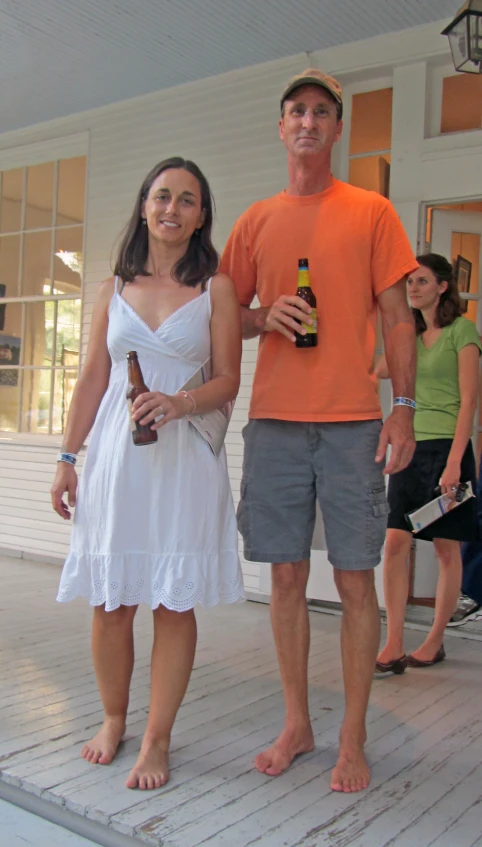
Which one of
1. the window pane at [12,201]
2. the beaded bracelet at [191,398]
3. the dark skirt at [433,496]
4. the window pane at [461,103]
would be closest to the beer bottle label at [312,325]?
the beaded bracelet at [191,398]

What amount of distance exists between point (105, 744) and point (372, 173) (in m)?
3.63

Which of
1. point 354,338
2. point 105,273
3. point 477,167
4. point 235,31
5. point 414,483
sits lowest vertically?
point 414,483

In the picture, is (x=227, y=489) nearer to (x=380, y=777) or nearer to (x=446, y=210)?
(x=380, y=777)

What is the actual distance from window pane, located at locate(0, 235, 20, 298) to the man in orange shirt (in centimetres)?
484

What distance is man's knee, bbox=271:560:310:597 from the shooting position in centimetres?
233

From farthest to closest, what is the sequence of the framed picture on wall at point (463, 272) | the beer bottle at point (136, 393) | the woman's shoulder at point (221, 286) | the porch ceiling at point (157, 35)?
the framed picture on wall at point (463, 272) < the porch ceiling at point (157, 35) < the woman's shoulder at point (221, 286) < the beer bottle at point (136, 393)

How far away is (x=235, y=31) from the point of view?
462 cm

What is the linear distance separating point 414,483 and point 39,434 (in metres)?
3.88

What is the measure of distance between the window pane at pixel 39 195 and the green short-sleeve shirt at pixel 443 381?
415cm

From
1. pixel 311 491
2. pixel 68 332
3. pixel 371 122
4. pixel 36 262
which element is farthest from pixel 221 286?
pixel 36 262

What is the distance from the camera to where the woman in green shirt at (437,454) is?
3285 millimetres

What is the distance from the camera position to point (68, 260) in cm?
635

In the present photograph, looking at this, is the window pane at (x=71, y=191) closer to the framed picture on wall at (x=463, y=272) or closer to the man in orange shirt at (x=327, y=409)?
the framed picture on wall at (x=463, y=272)

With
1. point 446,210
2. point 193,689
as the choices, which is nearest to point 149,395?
point 193,689
